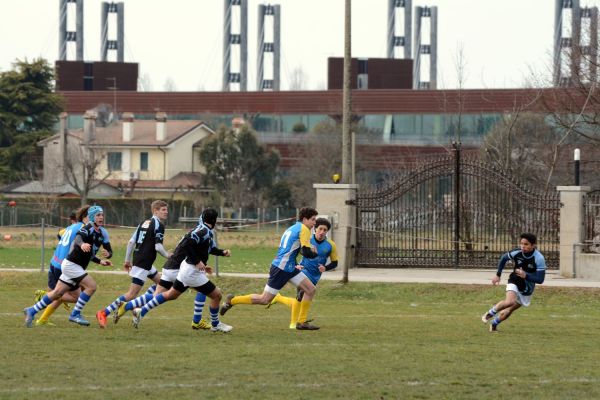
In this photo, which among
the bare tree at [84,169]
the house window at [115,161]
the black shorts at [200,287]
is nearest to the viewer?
the black shorts at [200,287]

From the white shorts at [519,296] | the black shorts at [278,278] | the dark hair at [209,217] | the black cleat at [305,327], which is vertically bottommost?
the black cleat at [305,327]

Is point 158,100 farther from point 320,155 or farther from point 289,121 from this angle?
point 320,155

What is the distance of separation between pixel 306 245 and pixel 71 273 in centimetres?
307

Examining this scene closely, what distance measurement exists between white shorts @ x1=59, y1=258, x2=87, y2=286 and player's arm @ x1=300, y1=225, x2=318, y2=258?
2881mm

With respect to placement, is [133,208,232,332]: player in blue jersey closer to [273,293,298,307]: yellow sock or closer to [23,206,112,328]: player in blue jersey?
[23,206,112,328]: player in blue jersey

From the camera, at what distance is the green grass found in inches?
432

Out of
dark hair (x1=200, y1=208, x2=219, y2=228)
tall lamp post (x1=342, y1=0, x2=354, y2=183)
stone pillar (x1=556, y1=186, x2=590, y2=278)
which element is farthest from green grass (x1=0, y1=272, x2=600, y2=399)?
tall lamp post (x1=342, y1=0, x2=354, y2=183)

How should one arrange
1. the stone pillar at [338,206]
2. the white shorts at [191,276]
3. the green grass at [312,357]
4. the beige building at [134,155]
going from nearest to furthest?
the green grass at [312,357], the white shorts at [191,276], the stone pillar at [338,206], the beige building at [134,155]

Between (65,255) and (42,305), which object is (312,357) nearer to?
(42,305)

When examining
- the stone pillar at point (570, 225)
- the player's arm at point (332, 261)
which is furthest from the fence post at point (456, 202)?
the player's arm at point (332, 261)

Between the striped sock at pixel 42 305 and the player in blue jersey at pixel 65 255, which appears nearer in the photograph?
the striped sock at pixel 42 305

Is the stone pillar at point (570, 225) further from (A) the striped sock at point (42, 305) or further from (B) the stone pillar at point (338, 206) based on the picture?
(A) the striped sock at point (42, 305)

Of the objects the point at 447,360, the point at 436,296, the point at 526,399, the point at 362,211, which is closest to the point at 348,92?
the point at 362,211

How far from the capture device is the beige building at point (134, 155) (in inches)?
2958
